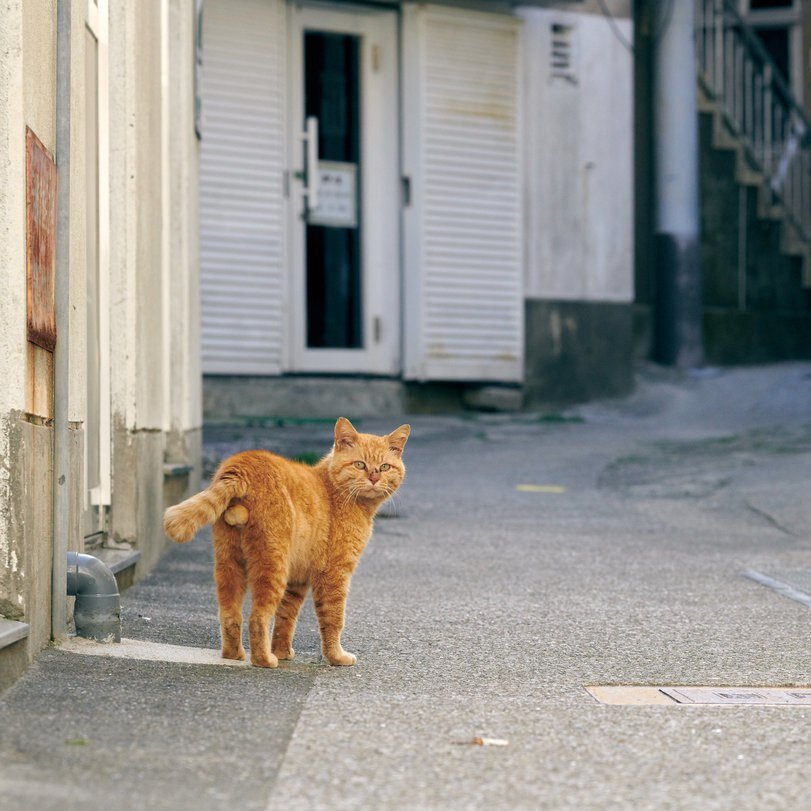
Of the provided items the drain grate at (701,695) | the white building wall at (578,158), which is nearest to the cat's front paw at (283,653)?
the drain grate at (701,695)

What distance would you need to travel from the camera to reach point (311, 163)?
12477 millimetres

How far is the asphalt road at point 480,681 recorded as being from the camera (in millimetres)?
2877

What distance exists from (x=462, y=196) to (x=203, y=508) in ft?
31.1

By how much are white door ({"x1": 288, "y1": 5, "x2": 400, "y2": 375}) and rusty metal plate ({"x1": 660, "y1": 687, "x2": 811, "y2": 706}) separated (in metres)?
8.88

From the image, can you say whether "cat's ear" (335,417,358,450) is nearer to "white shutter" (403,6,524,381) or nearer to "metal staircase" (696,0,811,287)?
"white shutter" (403,6,524,381)

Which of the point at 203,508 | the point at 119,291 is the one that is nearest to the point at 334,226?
the point at 119,291

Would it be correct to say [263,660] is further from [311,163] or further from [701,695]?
[311,163]

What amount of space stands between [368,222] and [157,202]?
21.0 feet

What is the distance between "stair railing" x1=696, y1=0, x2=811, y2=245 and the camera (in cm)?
1669

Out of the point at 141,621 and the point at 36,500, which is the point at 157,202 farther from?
the point at 36,500

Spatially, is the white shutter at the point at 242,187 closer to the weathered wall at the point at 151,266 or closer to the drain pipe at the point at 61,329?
the weathered wall at the point at 151,266

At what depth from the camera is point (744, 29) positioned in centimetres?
1670

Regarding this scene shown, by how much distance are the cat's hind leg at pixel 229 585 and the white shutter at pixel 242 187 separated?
7.96 meters

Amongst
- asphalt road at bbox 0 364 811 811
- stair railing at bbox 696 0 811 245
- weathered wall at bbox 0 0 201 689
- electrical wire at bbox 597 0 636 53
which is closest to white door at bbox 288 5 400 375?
electrical wire at bbox 597 0 636 53
